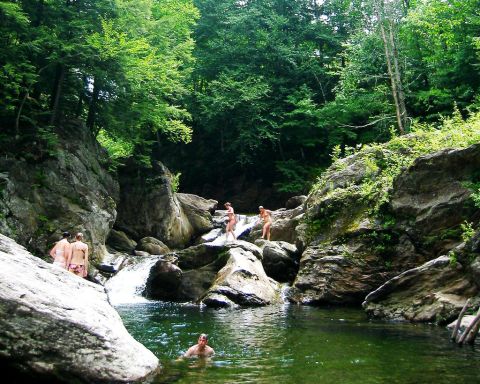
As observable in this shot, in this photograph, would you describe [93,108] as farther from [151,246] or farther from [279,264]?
[279,264]

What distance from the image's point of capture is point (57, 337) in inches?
264

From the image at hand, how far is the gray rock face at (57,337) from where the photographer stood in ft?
21.5

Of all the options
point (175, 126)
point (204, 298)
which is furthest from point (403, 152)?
point (175, 126)

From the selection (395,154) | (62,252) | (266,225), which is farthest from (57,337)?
(266,225)

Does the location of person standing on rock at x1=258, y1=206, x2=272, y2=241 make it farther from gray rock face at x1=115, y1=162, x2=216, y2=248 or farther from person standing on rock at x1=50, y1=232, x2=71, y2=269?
person standing on rock at x1=50, y1=232, x2=71, y2=269

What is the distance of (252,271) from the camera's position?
57.8 ft

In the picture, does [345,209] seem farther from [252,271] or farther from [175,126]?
[175,126]

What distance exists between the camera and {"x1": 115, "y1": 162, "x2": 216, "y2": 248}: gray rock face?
2766cm

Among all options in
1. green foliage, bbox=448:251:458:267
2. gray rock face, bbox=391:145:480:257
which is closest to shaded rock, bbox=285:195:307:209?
gray rock face, bbox=391:145:480:257

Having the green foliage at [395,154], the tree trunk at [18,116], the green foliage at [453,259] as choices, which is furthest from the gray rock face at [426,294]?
the tree trunk at [18,116]

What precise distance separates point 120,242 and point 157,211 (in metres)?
3.01

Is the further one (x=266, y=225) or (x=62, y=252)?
(x=266, y=225)

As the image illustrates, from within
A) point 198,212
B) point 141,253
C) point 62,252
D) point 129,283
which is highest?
point 198,212

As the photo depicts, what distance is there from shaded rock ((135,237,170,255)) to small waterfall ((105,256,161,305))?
2733mm
